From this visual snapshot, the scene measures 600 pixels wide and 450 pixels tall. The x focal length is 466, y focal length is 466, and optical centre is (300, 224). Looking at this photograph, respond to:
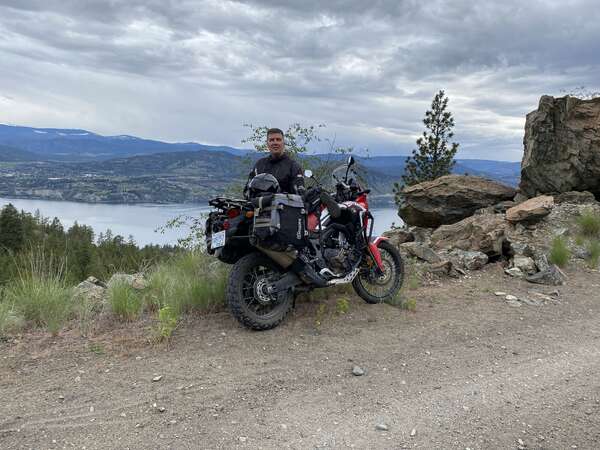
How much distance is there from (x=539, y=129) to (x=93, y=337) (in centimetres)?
1227

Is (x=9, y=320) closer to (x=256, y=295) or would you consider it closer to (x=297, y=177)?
(x=256, y=295)

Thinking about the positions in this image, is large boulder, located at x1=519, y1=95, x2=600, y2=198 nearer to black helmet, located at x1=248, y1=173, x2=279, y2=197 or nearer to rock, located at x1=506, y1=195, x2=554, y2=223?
→ rock, located at x1=506, y1=195, x2=554, y2=223

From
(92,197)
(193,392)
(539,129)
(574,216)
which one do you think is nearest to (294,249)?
(193,392)

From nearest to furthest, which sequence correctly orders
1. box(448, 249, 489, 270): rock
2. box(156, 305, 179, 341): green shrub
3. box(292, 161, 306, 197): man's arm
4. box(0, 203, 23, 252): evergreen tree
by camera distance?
box(156, 305, 179, 341): green shrub → box(292, 161, 306, 197): man's arm → box(448, 249, 489, 270): rock → box(0, 203, 23, 252): evergreen tree

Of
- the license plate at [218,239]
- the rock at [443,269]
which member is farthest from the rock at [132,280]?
the rock at [443,269]

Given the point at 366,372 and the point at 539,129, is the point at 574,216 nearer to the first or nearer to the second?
the point at 539,129

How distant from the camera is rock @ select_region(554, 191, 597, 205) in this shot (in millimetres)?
11875

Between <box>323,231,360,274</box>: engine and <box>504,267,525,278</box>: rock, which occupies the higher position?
<box>323,231,360,274</box>: engine

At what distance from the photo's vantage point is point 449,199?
40.1ft

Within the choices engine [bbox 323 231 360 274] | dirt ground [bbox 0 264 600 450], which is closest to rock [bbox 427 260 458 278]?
dirt ground [bbox 0 264 600 450]

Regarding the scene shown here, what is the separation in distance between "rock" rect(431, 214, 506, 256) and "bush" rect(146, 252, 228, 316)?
491cm

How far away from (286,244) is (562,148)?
10647mm

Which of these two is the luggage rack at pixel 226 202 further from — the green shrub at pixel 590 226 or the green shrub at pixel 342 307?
the green shrub at pixel 590 226

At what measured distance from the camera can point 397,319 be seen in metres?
5.57
